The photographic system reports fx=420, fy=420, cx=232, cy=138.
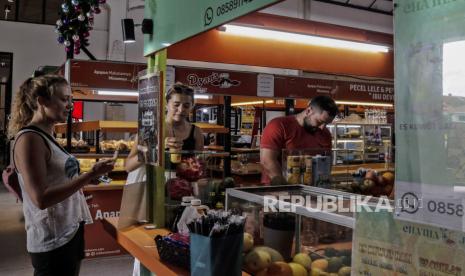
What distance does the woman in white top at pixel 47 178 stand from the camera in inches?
82.0

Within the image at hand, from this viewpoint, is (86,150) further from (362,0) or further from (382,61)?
(362,0)

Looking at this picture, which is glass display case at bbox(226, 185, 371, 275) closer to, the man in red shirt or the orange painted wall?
the man in red shirt

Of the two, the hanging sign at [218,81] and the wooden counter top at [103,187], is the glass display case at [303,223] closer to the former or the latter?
the wooden counter top at [103,187]

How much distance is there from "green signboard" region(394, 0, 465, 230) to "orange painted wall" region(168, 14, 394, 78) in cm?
279

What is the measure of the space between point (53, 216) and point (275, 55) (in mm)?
2756

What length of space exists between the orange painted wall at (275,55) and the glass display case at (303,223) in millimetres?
2119

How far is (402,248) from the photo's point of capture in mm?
1087

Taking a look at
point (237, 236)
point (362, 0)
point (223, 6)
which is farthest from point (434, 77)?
point (362, 0)

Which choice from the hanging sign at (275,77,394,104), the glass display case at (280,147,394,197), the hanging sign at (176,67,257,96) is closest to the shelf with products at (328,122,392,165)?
the hanging sign at (275,77,394,104)

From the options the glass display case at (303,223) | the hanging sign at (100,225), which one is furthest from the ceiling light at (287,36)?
the hanging sign at (100,225)

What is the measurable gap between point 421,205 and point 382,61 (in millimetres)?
4184

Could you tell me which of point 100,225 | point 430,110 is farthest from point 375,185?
point 100,225

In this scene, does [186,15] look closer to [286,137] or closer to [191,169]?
[191,169]

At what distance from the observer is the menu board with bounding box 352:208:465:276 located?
959 millimetres
